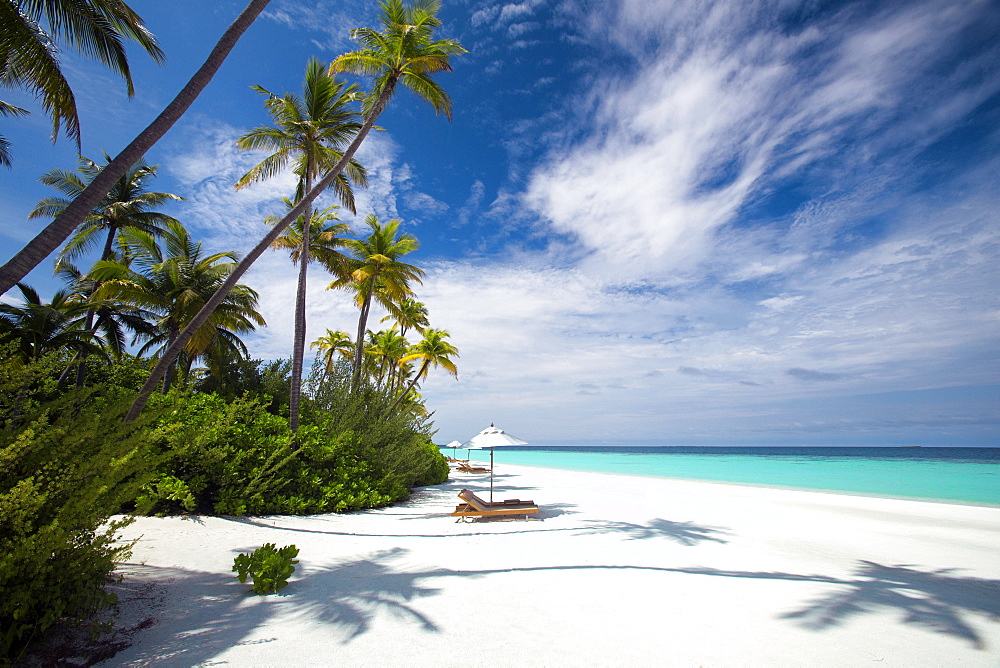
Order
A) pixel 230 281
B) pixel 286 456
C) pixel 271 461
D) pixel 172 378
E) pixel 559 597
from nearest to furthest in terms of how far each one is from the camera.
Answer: pixel 559 597 < pixel 230 281 < pixel 271 461 < pixel 286 456 < pixel 172 378

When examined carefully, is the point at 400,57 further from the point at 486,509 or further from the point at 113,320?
the point at 113,320

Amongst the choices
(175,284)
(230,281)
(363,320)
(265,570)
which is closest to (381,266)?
(363,320)

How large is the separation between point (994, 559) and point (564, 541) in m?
7.26

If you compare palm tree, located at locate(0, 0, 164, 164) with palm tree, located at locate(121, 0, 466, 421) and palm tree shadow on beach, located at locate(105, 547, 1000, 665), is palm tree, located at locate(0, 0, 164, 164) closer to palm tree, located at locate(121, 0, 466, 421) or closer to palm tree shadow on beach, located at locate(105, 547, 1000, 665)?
palm tree, located at locate(121, 0, 466, 421)

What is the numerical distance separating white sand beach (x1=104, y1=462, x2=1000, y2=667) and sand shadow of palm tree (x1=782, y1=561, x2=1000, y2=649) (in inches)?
1.2

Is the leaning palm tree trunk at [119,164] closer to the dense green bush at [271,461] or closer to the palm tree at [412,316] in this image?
the dense green bush at [271,461]

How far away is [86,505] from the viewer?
10.2ft

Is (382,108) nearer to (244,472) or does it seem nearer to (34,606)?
(244,472)

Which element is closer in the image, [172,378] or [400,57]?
[400,57]

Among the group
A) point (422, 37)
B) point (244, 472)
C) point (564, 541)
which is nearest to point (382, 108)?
point (422, 37)

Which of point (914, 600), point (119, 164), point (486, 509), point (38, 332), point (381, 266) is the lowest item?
point (914, 600)

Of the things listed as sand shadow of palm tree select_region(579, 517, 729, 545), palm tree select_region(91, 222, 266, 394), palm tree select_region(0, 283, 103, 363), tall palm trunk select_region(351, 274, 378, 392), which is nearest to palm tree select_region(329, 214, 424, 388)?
tall palm trunk select_region(351, 274, 378, 392)

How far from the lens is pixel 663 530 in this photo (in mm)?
8680

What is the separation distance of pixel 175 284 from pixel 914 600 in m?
18.1
